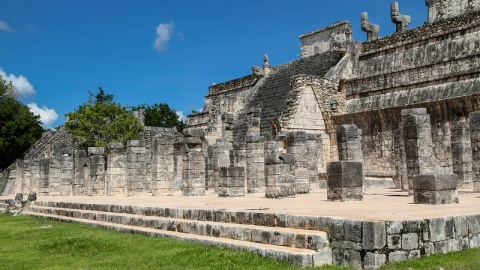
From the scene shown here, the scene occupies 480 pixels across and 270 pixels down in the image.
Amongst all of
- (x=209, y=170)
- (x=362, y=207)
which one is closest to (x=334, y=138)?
(x=209, y=170)

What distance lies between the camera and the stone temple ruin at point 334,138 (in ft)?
48.6

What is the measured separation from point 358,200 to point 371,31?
23.3m

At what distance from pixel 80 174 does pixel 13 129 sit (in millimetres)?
22653

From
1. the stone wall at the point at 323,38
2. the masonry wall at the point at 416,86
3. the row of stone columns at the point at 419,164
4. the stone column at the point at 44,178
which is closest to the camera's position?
the row of stone columns at the point at 419,164

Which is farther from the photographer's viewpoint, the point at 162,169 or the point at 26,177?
the point at 26,177

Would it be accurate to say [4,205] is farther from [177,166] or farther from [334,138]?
[334,138]

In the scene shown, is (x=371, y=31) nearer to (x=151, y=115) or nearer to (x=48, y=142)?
(x=48, y=142)

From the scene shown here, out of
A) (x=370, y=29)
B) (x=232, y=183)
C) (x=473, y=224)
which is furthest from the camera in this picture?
(x=370, y=29)

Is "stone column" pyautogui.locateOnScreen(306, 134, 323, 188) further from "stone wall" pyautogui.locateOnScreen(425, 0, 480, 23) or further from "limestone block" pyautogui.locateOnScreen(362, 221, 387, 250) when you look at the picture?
"stone wall" pyautogui.locateOnScreen(425, 0, 480, 23)

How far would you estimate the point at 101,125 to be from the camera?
38.6 meters

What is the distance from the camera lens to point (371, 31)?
1312 inches

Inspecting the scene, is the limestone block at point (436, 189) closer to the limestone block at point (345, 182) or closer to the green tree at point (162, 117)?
the limestone block at point (345, 182)

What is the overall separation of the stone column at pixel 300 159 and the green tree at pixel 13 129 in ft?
101

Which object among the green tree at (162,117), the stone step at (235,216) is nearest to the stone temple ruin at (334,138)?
the stone step at (235,216)
